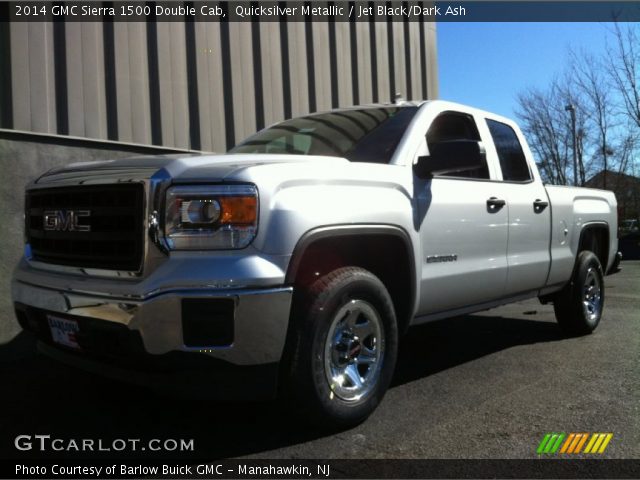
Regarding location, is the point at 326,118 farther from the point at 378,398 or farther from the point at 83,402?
the point at 83,402

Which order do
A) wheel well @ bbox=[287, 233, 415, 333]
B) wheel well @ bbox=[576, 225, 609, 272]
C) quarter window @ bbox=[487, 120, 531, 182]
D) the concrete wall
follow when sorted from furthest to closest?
wheel well @ bbox=[576, 225, 609, 272], the concrete wall, quarter window @ bbox=[487, 120, 531, 182], wheel well @ bbox=[287, 233, 415, 333]

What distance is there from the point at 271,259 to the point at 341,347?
29.2 inches

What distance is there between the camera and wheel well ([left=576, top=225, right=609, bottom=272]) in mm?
5815

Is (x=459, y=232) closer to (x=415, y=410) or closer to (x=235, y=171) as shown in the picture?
(x=415, y=410)

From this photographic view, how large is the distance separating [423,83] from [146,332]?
9.36 m

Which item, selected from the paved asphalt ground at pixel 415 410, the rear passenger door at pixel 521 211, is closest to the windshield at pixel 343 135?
the rear passenger door at pixel 521 211

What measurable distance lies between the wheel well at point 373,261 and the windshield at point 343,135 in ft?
1.77

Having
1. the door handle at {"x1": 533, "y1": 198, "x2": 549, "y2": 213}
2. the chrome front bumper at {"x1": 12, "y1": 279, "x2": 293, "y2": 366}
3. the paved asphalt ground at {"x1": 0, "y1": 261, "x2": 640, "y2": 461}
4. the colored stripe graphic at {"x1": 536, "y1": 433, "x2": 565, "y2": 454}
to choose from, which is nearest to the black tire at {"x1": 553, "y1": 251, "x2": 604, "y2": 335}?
the paved asphalt ground at {"x1": 0, "y1": 261, "x2": 640, "y2": 461}

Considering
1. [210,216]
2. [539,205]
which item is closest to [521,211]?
[539,205]

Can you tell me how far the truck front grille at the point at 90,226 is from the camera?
2.71 meters

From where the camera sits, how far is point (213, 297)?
254 cm

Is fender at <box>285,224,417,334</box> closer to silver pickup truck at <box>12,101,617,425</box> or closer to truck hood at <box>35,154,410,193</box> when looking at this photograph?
silver pickup truck at <box>12,101,617,425</box>

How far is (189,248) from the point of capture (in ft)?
8.66

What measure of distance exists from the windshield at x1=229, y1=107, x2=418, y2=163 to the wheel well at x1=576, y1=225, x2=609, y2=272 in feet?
9.19
